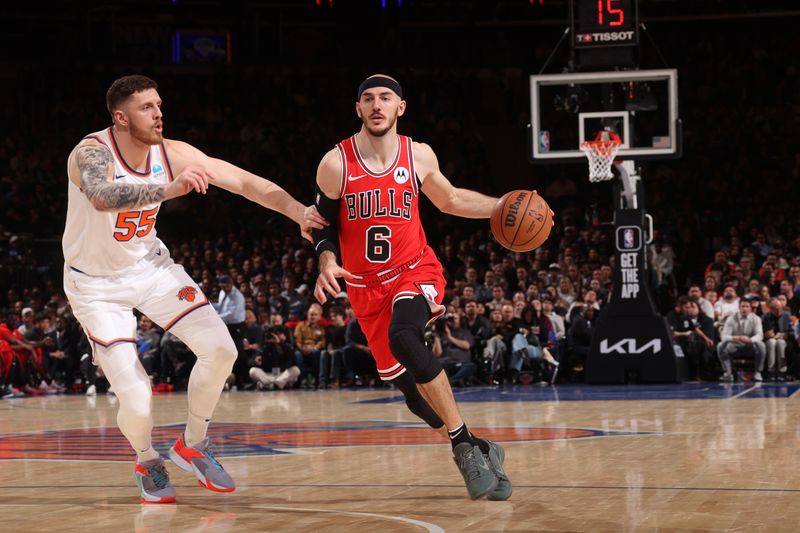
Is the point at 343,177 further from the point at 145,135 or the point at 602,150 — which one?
the point at 602,150

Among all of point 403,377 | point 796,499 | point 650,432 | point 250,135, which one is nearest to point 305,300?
point 250,135

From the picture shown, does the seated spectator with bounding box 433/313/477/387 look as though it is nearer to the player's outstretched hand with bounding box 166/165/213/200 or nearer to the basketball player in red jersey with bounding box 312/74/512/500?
the basketball player in red jersey with bounding box 312/74/512/500

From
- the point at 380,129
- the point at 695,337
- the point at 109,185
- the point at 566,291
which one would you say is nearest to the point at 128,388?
the point at 109,185

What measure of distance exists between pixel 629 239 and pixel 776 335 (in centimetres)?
234

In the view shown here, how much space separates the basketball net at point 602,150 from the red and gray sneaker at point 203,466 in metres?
9.33

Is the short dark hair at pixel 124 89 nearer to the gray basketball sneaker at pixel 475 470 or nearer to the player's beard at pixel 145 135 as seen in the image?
the player's beard at pixel 145 135

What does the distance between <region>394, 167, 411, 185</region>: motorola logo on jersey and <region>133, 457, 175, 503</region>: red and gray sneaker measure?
1.93 m

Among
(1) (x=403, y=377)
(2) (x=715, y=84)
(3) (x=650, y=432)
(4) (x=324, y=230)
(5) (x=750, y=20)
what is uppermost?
(5) (x=750, y=20)

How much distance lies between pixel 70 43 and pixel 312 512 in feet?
71.4

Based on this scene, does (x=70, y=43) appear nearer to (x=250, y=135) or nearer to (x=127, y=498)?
(x=250, y=135)

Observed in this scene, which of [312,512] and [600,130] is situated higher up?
[600,130]

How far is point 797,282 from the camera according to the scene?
1551 cm

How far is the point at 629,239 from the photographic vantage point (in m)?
14.8

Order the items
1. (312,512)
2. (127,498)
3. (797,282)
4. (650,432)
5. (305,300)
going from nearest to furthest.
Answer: (312,512) → (127,498) → (650,432) → (797,282) → (305,300)
